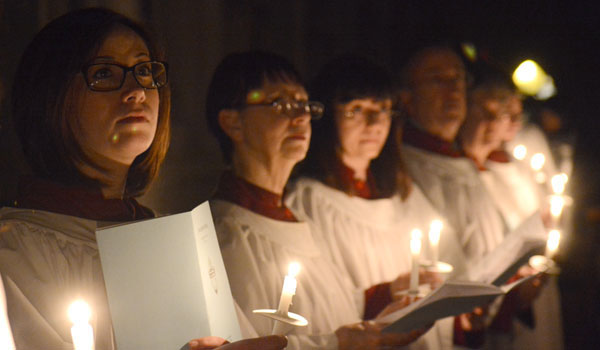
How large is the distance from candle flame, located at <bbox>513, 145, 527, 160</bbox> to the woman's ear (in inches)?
110

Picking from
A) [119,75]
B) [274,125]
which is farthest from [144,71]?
[274,125]

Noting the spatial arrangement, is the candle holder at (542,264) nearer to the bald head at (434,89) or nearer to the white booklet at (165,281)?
the bald head at (434,89)

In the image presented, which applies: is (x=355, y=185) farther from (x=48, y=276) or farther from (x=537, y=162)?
(x=537, y=162)

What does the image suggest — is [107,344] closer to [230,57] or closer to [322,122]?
[230,57]

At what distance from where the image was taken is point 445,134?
4523 millimetres

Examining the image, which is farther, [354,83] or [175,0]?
[354,83]

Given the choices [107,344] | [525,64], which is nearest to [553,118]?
[525,64]

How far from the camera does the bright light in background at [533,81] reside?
5.52 m

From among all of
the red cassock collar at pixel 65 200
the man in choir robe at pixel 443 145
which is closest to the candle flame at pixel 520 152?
the man in choir robe at pixel 443 145

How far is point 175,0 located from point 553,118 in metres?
4.00

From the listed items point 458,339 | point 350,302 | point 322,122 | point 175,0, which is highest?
point 175,0

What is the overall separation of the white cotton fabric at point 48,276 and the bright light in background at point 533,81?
3793 millimetres

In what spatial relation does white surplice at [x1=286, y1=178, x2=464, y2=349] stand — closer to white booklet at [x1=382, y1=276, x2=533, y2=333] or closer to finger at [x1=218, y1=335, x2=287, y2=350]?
white booklet at [x1=382, y1=276, x2=533, y2=333]

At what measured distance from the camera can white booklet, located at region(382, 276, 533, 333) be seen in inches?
111
